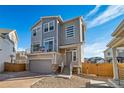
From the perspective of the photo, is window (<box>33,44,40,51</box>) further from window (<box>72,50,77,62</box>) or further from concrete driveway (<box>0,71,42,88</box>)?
concrete driveway (<box>0,71,42,88</box>)

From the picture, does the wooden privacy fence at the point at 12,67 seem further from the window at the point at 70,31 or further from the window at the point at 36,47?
the window at the point at 70,31

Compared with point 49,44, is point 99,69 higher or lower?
lower

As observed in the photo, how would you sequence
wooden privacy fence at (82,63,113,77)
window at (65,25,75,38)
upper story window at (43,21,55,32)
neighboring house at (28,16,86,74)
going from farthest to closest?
upper story window at (43,21,55,32) < window at (65,25,75,38) < neighboring house at (28,16,86,74) < wooden privacy fence at (82,63,113,77)

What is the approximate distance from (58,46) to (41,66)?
3.21 m

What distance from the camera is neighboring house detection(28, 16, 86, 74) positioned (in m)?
16.1

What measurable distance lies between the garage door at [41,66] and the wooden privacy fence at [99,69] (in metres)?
4.00

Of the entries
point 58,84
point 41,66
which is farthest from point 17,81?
point 41,66

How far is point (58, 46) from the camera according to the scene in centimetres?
1711

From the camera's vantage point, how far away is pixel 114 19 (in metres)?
14.4

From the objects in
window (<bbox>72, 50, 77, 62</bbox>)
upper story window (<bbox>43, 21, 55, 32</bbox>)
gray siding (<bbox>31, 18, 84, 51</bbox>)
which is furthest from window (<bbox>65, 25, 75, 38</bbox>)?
window (<bbox>72, 50, 77, 62</bbox>)

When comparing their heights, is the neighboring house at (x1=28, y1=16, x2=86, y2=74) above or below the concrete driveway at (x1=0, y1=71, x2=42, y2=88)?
above

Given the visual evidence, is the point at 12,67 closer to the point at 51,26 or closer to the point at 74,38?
the point at 51,26

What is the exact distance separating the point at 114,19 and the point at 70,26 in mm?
4880

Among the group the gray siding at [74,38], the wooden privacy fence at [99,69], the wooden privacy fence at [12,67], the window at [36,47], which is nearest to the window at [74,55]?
the gray siding at [74,38]
